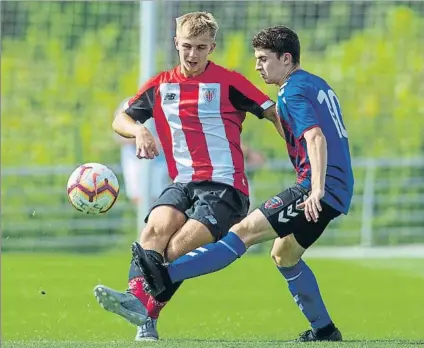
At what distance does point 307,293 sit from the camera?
7.39 m

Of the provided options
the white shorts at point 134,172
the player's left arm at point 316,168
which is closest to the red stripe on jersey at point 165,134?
the player's left arm at point 316,168

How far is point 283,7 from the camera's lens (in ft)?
56.4

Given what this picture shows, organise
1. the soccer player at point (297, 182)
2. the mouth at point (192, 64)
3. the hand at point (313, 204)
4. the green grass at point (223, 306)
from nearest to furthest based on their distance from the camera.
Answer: the hand at point (313, 204)
the soccer player at point (297, 182)
the mouth at point (192, 64)
the green grass at point (223, 306)

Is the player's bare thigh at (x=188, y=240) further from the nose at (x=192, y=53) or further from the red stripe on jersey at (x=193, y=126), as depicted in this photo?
the nose at (x=192, y=53)

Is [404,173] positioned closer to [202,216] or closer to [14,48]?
[14,48]

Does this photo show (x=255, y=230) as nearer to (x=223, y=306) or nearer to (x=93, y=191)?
(x=93, y=191)

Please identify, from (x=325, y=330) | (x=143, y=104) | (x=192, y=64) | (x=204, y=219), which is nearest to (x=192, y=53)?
(x=192, y=64)

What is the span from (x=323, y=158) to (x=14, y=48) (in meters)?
12.0

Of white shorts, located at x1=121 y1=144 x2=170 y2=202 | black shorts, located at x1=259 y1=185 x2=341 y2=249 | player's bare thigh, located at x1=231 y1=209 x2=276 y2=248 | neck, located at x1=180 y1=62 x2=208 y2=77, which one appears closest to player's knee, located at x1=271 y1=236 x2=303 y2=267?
black shorts, located at x1=259 y1=185 x2=341 y2=249

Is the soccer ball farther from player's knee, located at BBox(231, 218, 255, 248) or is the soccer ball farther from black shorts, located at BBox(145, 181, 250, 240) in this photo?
player's knee, located at BBox(231, 218, 255, 248)

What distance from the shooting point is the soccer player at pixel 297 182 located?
680 cm

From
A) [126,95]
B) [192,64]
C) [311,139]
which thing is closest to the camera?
[311,139]

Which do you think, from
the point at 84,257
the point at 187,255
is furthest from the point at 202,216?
the point at 84,257

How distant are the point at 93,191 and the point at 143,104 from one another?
2.34ft
